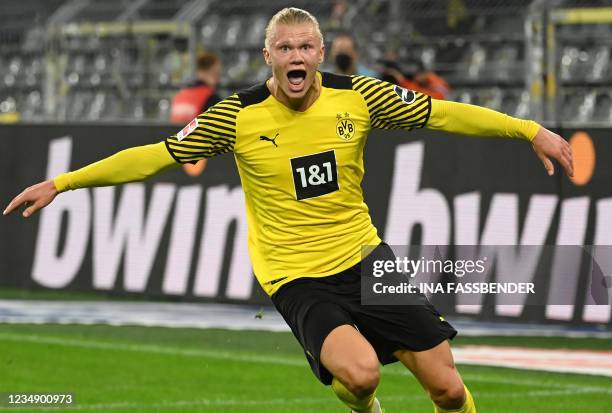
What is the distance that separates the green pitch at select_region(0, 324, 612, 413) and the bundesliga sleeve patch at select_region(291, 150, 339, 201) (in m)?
2.41

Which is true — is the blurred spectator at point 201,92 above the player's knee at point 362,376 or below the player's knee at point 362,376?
above

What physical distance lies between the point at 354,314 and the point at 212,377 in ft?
11.8

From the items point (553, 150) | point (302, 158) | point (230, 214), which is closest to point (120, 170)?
point (302, 158)

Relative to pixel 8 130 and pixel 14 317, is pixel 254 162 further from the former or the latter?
pixel 8 130

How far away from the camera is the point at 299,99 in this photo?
6.74 meters

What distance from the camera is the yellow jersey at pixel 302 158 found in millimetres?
6754

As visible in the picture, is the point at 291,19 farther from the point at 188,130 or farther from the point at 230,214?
the point at 230,214

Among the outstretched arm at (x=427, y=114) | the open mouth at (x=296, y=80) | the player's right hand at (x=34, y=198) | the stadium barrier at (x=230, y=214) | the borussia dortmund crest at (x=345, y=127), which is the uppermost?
the open mouth at (x=296, y=80)

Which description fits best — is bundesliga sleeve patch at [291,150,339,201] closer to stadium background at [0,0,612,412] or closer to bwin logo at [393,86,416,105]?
bwin logo at [393,86,416,105]

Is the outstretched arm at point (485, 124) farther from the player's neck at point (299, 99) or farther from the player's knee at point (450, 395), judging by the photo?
the player's knee at point (450, 395)

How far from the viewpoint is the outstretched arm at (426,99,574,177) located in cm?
677

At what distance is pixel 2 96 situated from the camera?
22.9 m

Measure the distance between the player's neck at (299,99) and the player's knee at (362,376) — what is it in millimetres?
1281

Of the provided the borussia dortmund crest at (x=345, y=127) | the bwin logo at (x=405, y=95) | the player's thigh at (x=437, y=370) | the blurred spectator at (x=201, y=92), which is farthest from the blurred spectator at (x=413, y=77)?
the player's thigh at (x=437, y=370)
